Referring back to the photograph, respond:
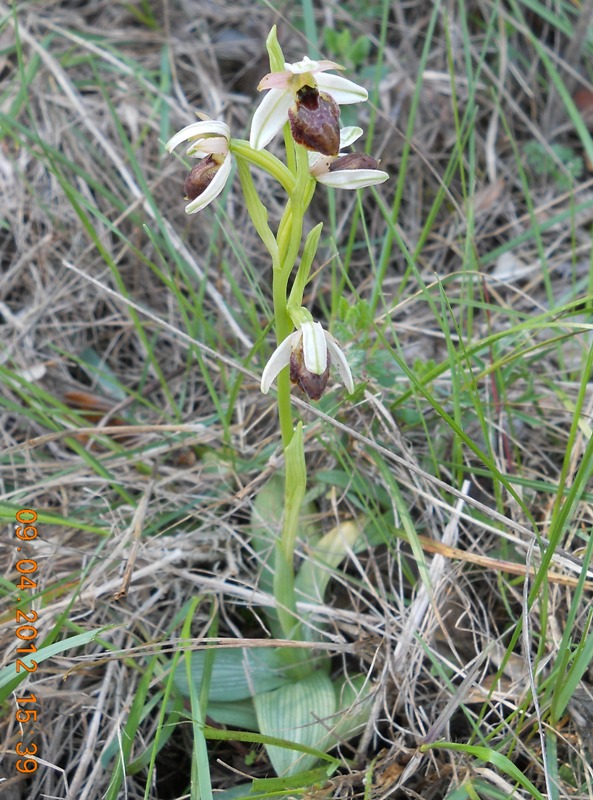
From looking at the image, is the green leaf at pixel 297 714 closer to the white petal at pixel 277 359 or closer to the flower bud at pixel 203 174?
the white petal at pixel 277 359

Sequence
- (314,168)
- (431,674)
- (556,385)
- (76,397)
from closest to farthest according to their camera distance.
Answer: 1. (314,168)
2. (431,674)
3. (556,385)
4. (76,397)

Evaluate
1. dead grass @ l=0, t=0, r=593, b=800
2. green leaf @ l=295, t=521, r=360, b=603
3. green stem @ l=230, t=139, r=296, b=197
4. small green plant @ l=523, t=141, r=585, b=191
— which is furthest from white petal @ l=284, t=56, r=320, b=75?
small green plant @ l=523, t=141, r=585, b=191

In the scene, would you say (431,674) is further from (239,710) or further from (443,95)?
(443,95)

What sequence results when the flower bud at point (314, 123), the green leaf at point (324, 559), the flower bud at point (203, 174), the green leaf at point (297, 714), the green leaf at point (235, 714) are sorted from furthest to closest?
the green leaf at point (324, 559) < the green leaf at point (235, 714) < the green leaf at point (297, 714) < the flower bud at point (203, 174) < the flower bud at point (314, 123)

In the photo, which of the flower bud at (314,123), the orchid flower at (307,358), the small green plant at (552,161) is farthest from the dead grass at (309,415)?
the flower bud at (314,123)

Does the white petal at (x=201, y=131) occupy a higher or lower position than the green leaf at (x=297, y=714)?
higher

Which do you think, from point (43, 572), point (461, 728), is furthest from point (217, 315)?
point (461, 728)
